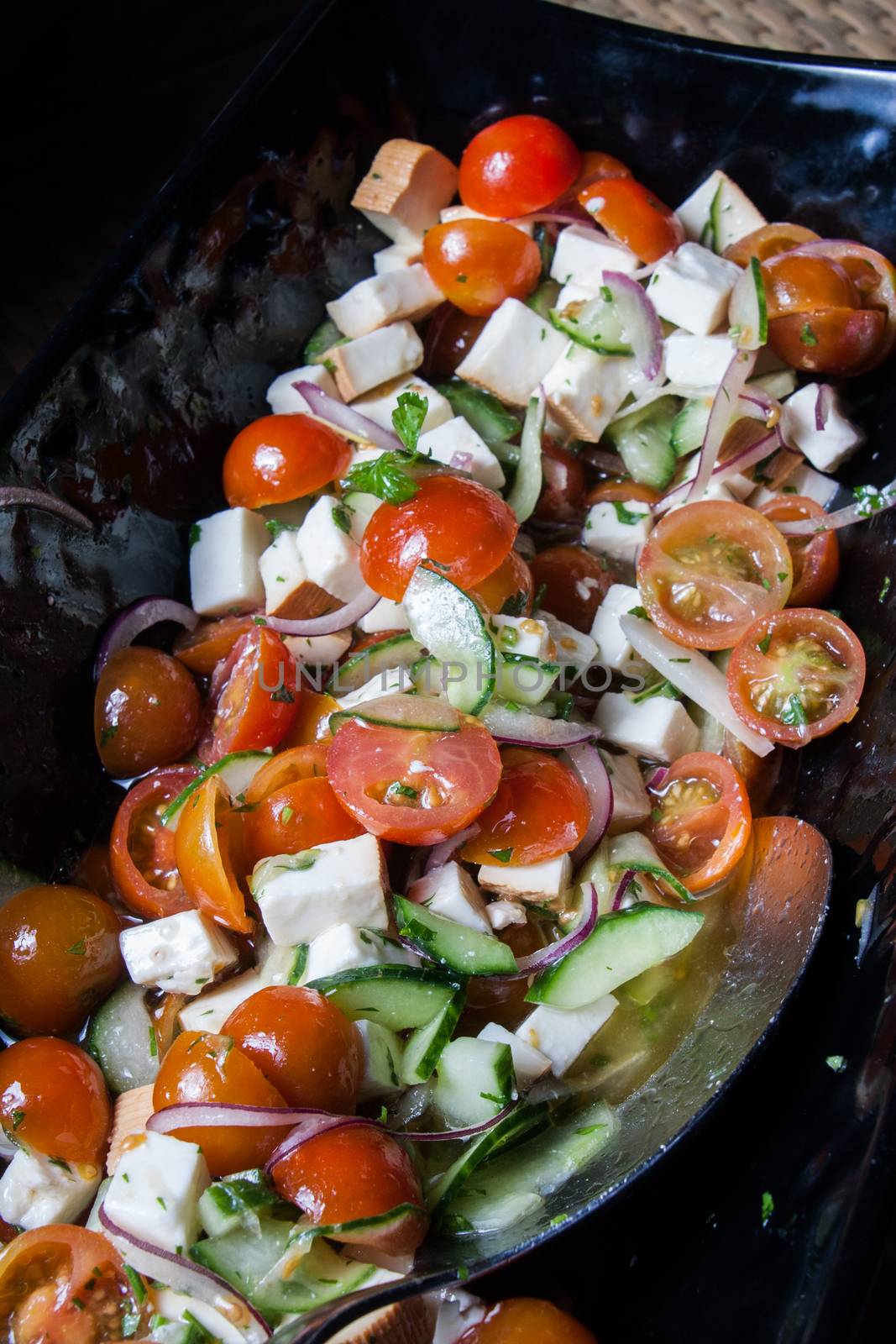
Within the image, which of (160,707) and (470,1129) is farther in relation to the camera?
(160,707)

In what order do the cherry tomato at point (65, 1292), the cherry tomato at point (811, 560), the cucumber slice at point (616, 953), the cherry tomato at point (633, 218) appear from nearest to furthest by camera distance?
1. the cherry tomato at point (65, 1292)
2. the cucumber slice at point (616, 953)
3. the cherry tomato at point (811, 560)
4. the cherry tomato at point (633, 218)

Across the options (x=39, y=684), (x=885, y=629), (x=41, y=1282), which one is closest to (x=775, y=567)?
(x=885, y=629)

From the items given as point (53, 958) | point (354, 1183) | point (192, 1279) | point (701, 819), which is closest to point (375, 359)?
point (701, 819)

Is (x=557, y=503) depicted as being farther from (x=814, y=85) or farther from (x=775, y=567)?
(x=814, y=85)

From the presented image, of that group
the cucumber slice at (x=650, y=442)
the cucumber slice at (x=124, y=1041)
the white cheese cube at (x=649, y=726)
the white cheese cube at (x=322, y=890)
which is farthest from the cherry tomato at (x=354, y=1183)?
the cucumber slice at (x=650, y=442)

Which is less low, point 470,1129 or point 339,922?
point 339,922

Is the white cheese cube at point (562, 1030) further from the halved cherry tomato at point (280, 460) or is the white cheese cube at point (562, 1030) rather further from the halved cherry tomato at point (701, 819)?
the halved cherry tomato at point (280, 460)

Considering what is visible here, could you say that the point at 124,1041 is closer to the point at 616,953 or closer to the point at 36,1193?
the point at 36,1193
